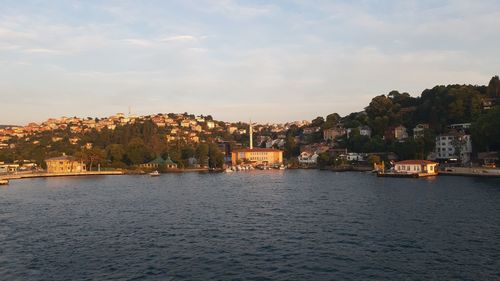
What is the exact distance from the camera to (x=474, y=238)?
23594 mm

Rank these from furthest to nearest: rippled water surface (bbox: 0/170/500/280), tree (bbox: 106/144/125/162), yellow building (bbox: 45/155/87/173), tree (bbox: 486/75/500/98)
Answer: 1. tree (bbox: 106/144/125/162)
2. yellow building (bbox: 45/155/87/173)
3. tree (bbox: 486/75/500/98)
4. rippled water surface (bbox: 0/170/500/280)

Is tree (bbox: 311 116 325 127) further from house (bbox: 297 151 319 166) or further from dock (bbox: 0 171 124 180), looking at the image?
dock (bbox: 0 171 124 180)

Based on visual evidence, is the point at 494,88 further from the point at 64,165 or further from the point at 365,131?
the point at 64,165

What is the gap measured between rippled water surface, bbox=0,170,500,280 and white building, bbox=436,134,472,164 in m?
39.6

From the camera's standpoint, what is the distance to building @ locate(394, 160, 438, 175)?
69438 millimetres

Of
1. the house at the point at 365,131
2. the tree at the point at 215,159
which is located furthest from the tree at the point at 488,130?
the tree at the point at 215,159

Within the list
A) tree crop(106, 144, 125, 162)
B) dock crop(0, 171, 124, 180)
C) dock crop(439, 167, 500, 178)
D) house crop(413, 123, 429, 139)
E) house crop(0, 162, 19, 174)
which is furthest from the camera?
tree crop(106, 144, 125, 162)

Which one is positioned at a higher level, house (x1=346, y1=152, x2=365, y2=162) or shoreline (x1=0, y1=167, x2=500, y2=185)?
house (x1=346, y1=152, x2=365, y2=162)

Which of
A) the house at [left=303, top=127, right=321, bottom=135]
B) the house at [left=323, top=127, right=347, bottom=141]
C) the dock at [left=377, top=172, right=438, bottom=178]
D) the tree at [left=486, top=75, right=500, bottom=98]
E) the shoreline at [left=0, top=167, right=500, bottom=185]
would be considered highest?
the tree at [left=486, top=75, right=500, bottom=98]

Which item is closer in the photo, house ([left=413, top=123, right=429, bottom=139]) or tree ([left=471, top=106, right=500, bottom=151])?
tree ([left=471, top=106, right=500, bottom=151])

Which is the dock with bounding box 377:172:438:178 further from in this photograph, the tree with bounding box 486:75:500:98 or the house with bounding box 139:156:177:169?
the house with bounding box 139:156:177:169

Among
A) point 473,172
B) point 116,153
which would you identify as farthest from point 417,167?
point 116,153

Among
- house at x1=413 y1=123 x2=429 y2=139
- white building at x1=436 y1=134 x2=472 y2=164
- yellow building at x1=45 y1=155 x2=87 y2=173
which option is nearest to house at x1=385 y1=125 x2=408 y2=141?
house at x1=413 y1=123 x2=429 y2=139

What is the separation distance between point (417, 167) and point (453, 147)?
663 inches
